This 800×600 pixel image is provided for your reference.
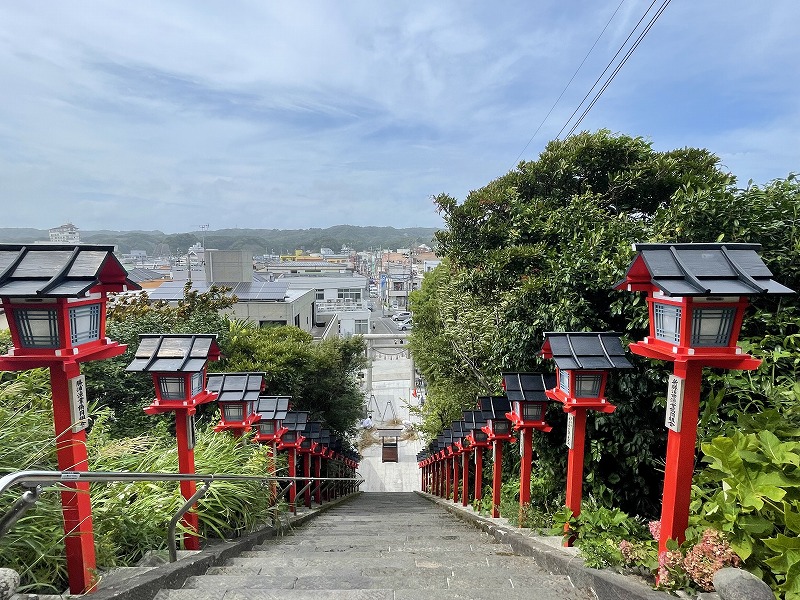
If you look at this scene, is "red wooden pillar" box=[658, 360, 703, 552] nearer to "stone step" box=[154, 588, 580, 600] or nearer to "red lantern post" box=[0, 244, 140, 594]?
"stone step" box=[154, 588, 580, 600]

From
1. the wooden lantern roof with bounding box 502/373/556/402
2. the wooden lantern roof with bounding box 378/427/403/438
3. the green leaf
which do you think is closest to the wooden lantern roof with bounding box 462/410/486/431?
the wooden lantern roof with bounding box 502/373/556/402

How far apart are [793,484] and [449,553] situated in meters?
2.82

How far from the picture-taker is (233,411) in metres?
5.93

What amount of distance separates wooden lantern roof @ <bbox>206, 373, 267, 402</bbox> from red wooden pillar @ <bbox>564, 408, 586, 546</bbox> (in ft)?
12.9

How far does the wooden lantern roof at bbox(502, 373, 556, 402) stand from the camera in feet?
16.6

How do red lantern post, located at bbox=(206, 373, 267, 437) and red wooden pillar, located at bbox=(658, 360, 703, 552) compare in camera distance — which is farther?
red lantern post, located at bbox=(206, 373, 267, 437)

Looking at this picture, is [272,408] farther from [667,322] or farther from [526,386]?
[667,322]

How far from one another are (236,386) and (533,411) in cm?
376

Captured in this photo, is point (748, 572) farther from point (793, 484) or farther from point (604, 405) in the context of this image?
point (604, 405)

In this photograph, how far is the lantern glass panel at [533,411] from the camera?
5082mm

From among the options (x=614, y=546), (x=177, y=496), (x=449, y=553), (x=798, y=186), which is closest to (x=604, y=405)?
(x=614, y=546)

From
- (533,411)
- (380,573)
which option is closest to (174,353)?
(380,573)

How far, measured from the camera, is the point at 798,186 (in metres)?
4.78

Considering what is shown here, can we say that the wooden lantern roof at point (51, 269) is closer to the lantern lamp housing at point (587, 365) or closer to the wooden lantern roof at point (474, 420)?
the lantern lamp housing at point (587, 365)
